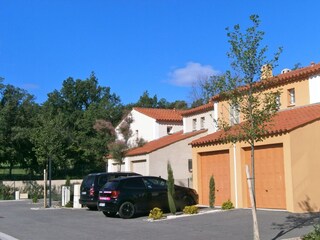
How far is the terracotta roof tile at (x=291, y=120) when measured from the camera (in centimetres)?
1836

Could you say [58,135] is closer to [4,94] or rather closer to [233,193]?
[233,193]

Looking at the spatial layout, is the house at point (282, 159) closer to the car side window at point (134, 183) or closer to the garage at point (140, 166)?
the car side window at point (134, 183)

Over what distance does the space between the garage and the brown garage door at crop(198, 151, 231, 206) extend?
11.4 metres

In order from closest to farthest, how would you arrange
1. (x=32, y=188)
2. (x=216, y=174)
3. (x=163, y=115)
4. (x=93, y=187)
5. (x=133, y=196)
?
(x=133, y=196)
(x=216, y=174)
(x=93, y=187)
(x=163, y=115)
(x=32, y=188)

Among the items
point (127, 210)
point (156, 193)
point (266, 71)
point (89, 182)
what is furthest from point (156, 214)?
point (266, 71)

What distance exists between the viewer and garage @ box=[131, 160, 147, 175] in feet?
115

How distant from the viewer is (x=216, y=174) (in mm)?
22781

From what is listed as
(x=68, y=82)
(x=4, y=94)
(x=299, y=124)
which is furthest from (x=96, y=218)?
(x=68, y=82)

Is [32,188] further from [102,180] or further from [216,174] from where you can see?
[216,174]

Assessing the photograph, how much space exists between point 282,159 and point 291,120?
1.86m

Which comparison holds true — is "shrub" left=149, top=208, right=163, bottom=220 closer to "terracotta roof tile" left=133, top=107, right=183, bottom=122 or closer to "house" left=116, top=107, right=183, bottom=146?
"house" left=116, top=107, right=183, bottom=146

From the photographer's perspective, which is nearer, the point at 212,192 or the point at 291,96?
the point at 212,192

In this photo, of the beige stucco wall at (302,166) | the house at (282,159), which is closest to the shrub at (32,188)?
the house at (282,159)

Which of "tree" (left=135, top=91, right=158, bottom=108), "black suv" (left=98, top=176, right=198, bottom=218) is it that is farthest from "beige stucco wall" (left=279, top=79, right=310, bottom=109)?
"tree" (left=135, top=91, right=158, bottom=108)
